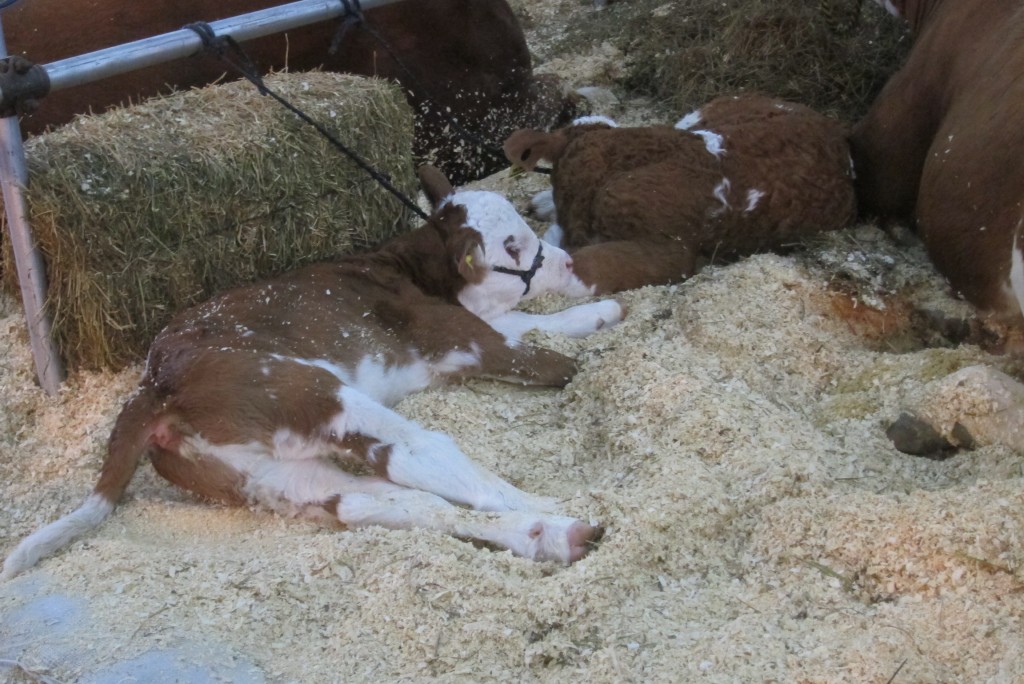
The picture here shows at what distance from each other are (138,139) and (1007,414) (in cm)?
317

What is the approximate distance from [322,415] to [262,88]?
143cm

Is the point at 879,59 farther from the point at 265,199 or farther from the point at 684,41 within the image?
the point at 265,199

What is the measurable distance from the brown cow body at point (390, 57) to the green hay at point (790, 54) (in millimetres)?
801

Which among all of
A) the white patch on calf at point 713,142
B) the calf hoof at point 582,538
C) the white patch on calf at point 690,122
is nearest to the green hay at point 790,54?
the white patch on calf at point 690,122

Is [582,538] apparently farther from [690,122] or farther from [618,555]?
[690,122]

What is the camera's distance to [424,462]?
3.41 metres

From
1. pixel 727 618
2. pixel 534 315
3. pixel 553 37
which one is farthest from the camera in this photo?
pixel 553 37

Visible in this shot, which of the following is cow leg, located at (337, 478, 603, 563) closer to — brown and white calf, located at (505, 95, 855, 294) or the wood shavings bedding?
the wood shavings bedding

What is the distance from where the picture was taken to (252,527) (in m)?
3.34

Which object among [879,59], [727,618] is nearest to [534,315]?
[727,618]

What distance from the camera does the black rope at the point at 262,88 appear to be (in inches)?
156

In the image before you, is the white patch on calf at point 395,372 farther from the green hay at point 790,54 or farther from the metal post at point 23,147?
the green hay at point 790,54

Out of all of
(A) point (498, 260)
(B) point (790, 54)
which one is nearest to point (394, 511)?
(A) point (498, 260)

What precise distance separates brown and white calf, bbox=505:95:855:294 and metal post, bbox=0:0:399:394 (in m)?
1.56
